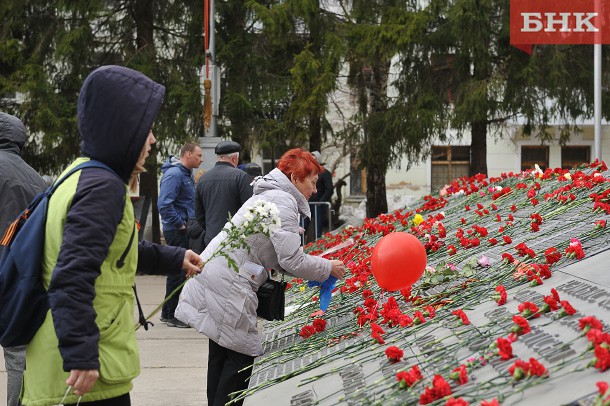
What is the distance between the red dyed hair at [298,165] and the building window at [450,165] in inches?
1035

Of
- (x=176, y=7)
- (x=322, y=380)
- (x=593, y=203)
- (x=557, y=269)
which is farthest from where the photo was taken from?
(x=176, y=7)

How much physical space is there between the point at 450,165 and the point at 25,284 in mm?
28472

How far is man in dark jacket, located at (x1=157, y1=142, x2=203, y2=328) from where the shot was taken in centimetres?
931

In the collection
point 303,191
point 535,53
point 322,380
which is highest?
point 535,53

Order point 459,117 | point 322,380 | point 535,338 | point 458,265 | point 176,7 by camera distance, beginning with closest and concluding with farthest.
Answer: point 535,338 → point 322,380 → point 458,265 → point 459,117 → point 176,7

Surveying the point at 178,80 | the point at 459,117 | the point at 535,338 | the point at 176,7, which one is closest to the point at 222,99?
the point at 178,80

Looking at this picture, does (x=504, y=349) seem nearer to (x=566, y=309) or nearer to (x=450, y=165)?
(x=566, y=309)

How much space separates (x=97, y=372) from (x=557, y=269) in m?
2.53

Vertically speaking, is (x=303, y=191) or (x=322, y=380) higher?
(x=303, y=191)

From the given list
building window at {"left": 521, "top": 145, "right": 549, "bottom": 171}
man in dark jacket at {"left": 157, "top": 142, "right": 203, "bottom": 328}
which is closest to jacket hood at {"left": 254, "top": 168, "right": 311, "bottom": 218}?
man in dark jacket at {"left": 157, "top": 142, "right": 203, "bottom": 328}

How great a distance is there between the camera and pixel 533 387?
2852 mm

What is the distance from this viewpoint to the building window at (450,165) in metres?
30.8

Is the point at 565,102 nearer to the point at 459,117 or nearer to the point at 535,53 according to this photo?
the point at 535,53

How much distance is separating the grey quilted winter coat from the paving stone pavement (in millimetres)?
1795
